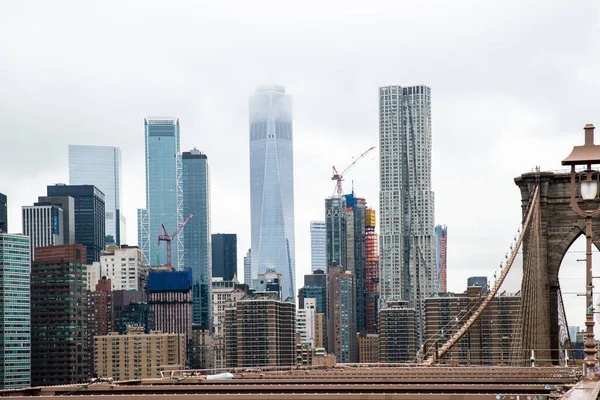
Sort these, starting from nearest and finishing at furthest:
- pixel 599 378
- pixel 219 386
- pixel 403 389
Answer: pixel 599 378 < pixel 403 389 < pixel 219 386

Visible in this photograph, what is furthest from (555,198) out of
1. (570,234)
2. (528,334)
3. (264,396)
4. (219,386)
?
(264,396)

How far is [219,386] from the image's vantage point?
32188mm

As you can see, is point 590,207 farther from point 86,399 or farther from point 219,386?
point 86,399

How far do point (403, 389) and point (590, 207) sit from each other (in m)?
24.4

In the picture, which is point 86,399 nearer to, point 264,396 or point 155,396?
point 155,396

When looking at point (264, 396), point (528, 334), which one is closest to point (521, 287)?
point (528, 334)

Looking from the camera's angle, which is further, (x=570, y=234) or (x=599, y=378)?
(x=570, y=234)

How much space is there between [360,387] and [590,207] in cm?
2445

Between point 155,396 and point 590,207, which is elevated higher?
point 590,207

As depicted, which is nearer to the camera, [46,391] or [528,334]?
[46,391]

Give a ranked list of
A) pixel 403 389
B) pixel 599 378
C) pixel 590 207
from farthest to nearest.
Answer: pixel 590 207 → pixel 403 389 → pixel 599 378

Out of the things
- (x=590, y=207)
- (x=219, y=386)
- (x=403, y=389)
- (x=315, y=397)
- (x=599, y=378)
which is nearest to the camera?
(x=599, y=378)

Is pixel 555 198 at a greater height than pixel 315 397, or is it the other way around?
pixel 555 198

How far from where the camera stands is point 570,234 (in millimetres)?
53562
